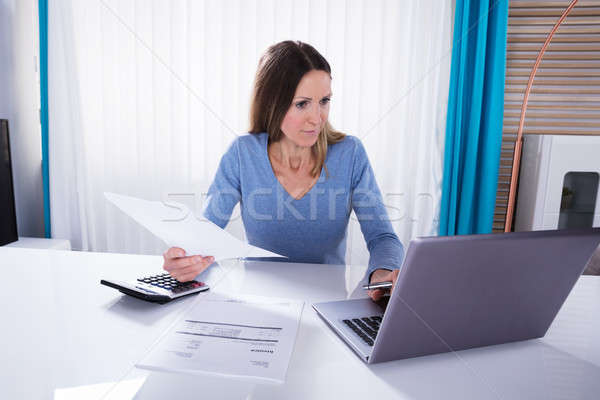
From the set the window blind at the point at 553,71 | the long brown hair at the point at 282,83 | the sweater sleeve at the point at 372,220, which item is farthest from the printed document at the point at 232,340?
the window blind at the point at 553,71

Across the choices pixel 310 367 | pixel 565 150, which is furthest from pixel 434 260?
pixel 565 150

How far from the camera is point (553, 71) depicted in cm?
229

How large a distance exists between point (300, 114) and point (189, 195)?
132cm

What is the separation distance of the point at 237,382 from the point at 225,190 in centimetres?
81

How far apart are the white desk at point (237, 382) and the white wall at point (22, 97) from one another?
1957 millimetres

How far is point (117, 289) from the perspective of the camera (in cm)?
77

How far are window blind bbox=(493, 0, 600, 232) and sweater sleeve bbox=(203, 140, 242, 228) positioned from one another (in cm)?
175

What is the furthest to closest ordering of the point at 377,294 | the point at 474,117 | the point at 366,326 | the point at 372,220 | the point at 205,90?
the point at 205,90 < the point at 474,117 < the point at 372,220 < the point at 377,294 < the point at 366,326

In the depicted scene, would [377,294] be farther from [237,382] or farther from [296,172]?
[296,172]

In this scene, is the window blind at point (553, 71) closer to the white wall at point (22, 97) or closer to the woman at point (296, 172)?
the woman at point (296, 172)

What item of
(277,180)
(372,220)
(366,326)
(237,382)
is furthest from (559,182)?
(237,382)

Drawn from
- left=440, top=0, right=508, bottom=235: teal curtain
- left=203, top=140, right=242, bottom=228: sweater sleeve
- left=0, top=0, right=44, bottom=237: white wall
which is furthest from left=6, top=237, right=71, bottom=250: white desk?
left=440, top=0, right=508, bottom=235: teal curtain

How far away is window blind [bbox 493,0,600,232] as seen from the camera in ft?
7.38

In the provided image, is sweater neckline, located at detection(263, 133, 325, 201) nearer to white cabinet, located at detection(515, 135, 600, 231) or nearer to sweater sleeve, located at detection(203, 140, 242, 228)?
sweater sleeve, located at detection(203, 140, 242, 228)
